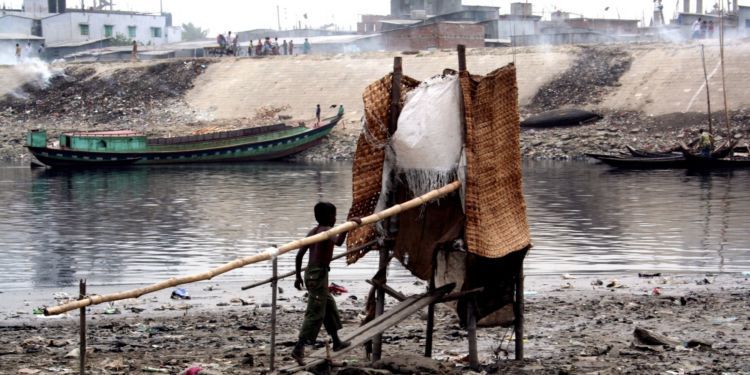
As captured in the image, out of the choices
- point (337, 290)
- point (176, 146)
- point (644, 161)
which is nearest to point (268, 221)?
point (337, 290)

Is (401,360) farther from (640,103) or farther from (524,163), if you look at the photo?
(640,103)

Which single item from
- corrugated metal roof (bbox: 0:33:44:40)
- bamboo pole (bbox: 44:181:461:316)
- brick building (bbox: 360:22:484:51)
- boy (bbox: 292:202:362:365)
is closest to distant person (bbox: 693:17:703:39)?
brick building (bbox: 360:22:484:51)

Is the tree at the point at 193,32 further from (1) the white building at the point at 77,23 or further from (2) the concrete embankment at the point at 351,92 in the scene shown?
(2) the concrete embankment at the point at 351,92

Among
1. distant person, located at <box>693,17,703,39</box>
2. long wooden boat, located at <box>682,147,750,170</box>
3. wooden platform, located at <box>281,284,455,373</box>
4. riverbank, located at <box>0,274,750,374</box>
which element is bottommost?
long wooden boat, located at <box>682,147,750,170</box>

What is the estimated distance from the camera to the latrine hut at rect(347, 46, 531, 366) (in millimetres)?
7594

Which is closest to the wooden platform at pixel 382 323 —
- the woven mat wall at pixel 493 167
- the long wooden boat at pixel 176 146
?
the woven mat wall at pixel 493 167

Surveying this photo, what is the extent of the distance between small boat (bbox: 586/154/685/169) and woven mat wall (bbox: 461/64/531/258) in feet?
81.2

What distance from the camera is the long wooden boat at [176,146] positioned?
38.2 m

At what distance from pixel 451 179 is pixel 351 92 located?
124 ft

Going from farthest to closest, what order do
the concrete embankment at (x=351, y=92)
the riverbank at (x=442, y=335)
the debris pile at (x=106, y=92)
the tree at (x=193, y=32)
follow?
the tree at (x=193, y=32) < the debris pile at (x=106, y=92) < the concrete embankment at (x=351, y=92) < the riverbank at (x=442, y=335)

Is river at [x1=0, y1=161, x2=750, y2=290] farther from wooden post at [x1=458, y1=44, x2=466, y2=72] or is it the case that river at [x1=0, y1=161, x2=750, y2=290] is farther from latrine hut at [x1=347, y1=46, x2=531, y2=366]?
wooden post at [x1=458, y1=44, x2=466, y2=72]

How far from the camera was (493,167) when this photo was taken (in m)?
7.76

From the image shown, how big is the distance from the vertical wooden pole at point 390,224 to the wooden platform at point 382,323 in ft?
0.71

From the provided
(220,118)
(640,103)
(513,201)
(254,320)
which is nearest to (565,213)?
(254,320)
